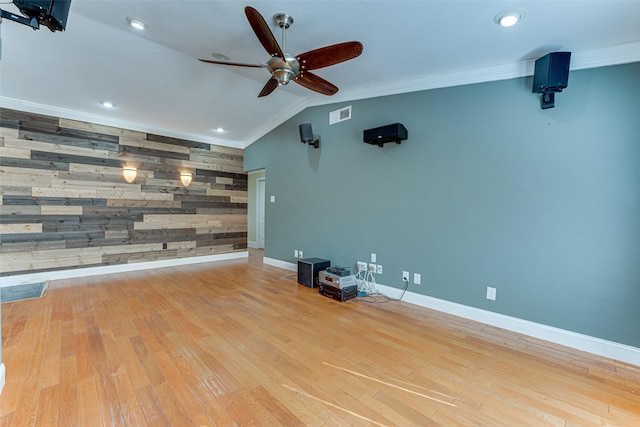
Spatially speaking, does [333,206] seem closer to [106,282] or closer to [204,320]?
[204,320]

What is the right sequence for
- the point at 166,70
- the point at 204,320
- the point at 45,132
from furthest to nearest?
the point at 45,132
the point at 166,70
the point at 204,320

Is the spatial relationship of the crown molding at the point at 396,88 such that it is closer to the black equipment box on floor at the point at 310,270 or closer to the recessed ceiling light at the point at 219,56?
the recessed ceiling light at the point at 219,56

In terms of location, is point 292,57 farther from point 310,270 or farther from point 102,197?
point 102,197

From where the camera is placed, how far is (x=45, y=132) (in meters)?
4.20

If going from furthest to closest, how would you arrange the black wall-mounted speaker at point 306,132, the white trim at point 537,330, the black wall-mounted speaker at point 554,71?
the black wall-mounted speaker at point 306,132, the black wall-mounted speaker at point 554,71, the white trim at point 537,330

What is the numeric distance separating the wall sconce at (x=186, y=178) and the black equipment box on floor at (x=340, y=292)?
366 centimetres

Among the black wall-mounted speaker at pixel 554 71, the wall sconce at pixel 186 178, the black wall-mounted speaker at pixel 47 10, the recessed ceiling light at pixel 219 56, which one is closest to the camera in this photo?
the black wall-mounted speaker at pixel 47 10

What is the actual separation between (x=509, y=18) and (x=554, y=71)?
0.70 metres

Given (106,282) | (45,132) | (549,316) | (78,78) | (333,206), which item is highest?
(78,78)

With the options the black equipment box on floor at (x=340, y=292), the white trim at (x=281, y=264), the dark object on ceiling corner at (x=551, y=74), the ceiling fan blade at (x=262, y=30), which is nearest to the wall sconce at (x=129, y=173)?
the white trim at (x=281, y=264)

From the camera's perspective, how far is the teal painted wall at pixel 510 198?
2.31 m

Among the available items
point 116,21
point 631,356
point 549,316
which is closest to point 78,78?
point 116,21

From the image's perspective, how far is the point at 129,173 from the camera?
486cm

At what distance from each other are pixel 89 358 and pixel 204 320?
3.11 ft
